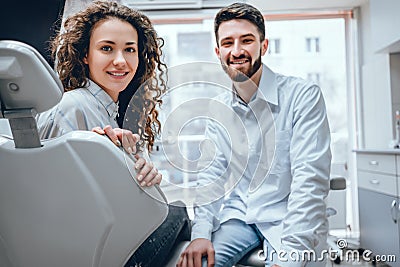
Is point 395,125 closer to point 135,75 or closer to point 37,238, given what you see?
point 135,75

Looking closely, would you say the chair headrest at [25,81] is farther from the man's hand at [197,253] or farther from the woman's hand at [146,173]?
the man's hand at [197,253]

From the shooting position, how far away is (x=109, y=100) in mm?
914

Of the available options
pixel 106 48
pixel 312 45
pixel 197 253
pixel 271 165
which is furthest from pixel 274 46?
pixel 197 253

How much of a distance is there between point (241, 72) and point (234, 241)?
0.37 meters

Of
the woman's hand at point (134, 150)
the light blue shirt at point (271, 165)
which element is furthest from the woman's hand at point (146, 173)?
the light blue shirt at point (271, 165)

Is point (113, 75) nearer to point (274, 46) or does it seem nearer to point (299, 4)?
point (274, 46)

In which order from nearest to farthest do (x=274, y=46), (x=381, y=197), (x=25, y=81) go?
(x=25, y=81) < (x=274, y=46) < (x=381, y=197)

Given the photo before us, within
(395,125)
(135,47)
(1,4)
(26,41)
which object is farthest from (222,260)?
(395,125)

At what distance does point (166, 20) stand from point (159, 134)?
274 millimetres

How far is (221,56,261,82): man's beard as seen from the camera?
0.91 m

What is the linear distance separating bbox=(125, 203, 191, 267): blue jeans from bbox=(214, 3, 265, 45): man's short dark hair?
396 mm

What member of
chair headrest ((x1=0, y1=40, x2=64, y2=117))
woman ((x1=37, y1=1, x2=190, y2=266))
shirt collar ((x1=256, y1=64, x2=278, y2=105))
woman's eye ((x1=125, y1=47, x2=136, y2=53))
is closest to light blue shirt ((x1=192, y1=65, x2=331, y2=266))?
shirt collar ((x1=256, y1=64, x2=278, y2=105))

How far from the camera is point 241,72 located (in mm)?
913

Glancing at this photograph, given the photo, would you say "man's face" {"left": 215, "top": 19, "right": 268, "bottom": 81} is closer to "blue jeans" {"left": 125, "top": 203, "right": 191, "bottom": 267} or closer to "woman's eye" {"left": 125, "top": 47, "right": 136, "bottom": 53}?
"woman's eye" {"left": 125, "top": 47, "right": 136, "bottom": 53}
